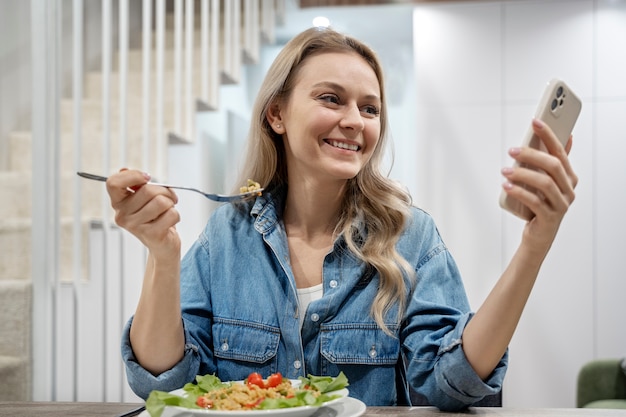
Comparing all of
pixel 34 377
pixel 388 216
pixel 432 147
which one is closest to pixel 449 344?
pixel 388 216

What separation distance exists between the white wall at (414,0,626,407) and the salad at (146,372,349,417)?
3330 millimetres

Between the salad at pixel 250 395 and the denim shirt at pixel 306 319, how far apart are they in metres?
0.30

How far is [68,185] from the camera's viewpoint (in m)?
3.47

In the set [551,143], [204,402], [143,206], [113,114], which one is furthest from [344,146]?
[113,114]

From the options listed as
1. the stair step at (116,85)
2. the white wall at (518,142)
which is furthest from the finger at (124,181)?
the white wall at (518,142)

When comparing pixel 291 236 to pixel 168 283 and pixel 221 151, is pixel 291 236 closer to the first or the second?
pixel 168 283

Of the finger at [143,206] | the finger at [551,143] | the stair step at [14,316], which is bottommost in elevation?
the stair step at [14,316]

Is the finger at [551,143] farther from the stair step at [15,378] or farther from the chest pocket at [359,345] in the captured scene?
the stair step at [15,378]

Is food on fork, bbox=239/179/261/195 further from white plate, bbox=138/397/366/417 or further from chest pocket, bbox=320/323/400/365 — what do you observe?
white plate, bbox=138/397/366/417

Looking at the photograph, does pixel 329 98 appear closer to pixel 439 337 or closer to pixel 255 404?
pixel 439 337

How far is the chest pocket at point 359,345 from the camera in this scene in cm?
152

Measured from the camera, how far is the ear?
182 centimetres

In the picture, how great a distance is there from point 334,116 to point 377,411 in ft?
2.15

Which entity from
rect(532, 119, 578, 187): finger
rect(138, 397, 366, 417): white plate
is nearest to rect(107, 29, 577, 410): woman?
rect(532, 119, 578, 187): finger
